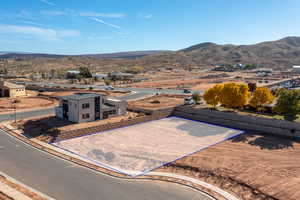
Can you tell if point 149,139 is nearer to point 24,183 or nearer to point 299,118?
point 24,183

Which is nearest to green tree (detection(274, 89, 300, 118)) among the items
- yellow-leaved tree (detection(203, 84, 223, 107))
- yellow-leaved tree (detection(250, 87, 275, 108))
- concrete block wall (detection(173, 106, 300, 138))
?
concrete block wall (detection(173, 106, 300, 138))

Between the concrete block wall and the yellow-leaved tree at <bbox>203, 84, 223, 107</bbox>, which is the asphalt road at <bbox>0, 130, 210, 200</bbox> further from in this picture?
the yellow-leaved tree at <bbox>203, 84, 223, 107</bbox>

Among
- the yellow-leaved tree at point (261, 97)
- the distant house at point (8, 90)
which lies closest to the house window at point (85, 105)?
the yellow-leaved tree at point (261, 97)

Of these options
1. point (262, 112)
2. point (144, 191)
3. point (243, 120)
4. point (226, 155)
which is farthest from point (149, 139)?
point (262, 112)

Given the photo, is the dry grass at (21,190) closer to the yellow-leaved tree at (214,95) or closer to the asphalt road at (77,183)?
the asphalt road at (77,183)

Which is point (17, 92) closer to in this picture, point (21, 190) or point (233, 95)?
point (21, 190)

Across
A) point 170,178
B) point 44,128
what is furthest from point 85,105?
point 170,178
